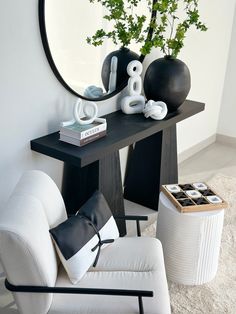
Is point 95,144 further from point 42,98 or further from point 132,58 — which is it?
point 132,58

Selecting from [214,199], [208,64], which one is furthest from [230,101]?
[214,199]

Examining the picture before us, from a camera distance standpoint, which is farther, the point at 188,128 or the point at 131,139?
the point at 188,128

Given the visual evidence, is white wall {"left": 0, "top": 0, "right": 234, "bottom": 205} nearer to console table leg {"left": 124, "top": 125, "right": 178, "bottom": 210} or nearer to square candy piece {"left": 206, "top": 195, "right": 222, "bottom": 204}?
console table leg {"left": 124, "top": 125, "right": 178, "bottom": 210}

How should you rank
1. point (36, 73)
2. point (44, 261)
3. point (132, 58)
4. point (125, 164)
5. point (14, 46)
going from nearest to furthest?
A: 1. point (44, 261)
2. point (14, 46)
3. point (36, 73)
4. point (132, 58)
5. point (125, 164)

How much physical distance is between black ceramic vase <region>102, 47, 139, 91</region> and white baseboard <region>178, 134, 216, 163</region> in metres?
1.31

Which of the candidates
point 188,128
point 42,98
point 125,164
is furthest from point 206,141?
→ point 42,98

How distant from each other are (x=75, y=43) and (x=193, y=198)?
3.57ft

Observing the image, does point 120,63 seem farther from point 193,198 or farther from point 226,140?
point 226,140

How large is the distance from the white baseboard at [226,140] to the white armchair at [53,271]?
273 centimetres

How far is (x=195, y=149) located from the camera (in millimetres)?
4160

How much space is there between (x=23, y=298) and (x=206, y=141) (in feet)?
10.1

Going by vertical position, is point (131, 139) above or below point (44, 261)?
above

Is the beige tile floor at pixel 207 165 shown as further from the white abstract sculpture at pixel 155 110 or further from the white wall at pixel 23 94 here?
the white wall at pixel 23 94

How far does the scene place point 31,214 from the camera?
5.51ft
